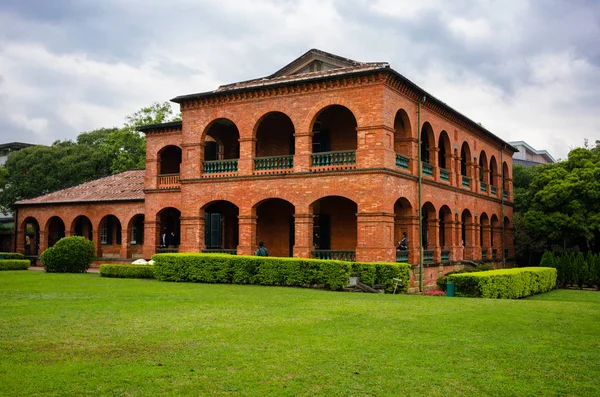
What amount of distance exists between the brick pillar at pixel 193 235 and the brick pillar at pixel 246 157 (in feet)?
9.68

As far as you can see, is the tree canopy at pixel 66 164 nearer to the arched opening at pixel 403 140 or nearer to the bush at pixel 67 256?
the bush at pixel 67 256

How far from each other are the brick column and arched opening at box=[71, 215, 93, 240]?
16889 millimetres

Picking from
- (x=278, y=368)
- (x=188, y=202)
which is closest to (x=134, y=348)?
(x=278, y=368)

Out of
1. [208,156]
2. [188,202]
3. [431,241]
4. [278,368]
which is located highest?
[208,156]

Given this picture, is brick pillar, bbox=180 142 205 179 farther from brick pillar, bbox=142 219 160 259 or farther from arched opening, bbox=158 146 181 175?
arched opening, bbox=158 146 181 175

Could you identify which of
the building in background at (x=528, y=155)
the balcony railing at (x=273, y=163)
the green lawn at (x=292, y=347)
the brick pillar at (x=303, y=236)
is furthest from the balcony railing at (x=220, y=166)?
the building in background at (x=528, y=155)

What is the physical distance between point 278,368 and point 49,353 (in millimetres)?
3162

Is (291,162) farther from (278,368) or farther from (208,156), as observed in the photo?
(278,368)

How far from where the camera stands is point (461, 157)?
29.0 m

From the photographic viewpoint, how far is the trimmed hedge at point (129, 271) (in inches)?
850

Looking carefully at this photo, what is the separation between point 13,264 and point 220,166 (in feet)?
38.9

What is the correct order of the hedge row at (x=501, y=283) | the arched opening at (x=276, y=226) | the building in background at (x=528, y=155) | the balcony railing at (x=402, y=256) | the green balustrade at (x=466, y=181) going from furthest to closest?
the building in background at (x=528, y=155) → the green balustrade at (x=466, y=181) → the arched opening at (x=276, y=226) → the balcony railing at (x=402, y=256) → the hedge row at (x=501, y=283)

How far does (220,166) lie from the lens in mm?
23828

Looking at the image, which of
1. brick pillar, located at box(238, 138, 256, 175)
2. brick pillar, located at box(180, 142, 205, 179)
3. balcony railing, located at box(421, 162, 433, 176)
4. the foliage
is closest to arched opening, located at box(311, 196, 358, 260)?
brick pillar, located at box(238, 138, 256, 175)
